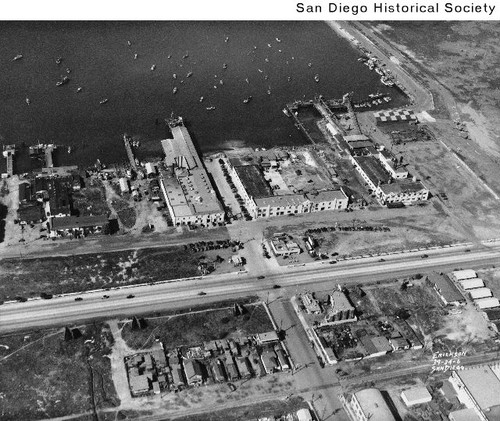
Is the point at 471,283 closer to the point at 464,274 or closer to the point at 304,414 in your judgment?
the point at 464,274

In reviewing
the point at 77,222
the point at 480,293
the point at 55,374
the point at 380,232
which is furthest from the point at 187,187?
the point at 480,293

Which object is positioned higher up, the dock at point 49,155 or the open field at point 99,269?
the dock at point 49,155

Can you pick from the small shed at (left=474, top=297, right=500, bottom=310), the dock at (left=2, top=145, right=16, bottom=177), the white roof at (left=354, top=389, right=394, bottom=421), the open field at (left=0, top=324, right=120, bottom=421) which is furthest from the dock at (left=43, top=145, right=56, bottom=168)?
the small shed at (left=474, top=297, right=500, bottom=310)

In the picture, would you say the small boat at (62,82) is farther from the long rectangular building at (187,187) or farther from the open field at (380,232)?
the open field at (380,232)

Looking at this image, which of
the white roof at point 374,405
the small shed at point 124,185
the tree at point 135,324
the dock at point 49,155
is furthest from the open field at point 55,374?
the dock at point 49,155

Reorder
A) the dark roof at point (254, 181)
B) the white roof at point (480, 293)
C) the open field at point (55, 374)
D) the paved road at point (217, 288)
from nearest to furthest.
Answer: the open field at point (55, 374) → the paved road at point (217, 288) → the white roof at point (480, 293) → the dark roof at point (254, 181)

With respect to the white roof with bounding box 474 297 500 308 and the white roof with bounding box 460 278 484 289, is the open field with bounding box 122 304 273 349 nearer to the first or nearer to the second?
the white roof with bounding box 460 278 484 289
